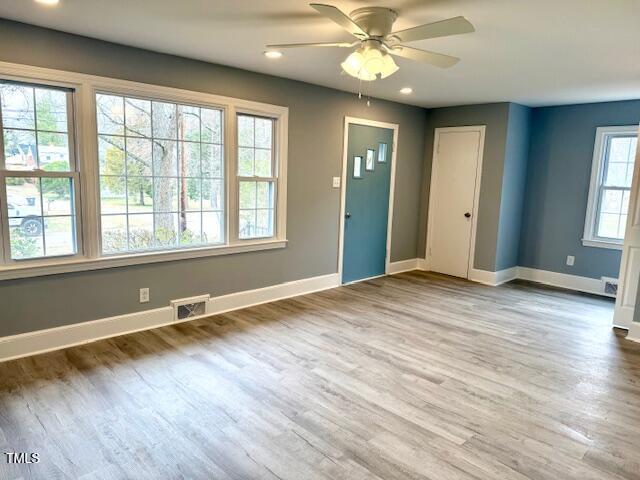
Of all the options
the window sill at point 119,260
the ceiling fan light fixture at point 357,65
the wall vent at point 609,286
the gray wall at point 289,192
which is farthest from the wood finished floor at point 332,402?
the ceiling fan light fixture at point 357,65

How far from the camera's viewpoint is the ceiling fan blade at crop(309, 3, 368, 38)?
6.90 feet

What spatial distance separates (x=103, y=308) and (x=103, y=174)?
1.10 metres

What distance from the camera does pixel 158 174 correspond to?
3.76 metres

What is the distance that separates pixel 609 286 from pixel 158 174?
214 inches

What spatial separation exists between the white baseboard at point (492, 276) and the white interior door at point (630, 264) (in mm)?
1616

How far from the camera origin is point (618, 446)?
2.32 m

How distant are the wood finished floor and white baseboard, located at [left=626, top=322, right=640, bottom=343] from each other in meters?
0.10

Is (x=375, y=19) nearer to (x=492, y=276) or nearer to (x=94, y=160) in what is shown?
(x=94, y=160)

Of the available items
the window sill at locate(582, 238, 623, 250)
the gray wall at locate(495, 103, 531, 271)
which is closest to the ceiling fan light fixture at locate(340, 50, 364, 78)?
the gray wall at locate(495, 103, 531, 271)

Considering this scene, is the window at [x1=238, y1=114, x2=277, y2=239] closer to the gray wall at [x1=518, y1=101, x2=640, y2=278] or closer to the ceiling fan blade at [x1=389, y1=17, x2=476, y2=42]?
the ceiling fan blade at [x1=389, y1=17, x2=476, y2=42]

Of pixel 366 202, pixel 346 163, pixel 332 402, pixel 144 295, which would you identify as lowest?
pixel 332 402

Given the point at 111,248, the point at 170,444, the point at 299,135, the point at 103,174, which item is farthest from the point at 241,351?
the point at 299,135

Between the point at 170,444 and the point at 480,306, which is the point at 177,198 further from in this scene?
the point at 480,306

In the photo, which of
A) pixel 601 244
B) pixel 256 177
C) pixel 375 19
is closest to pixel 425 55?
pixel 375 19
